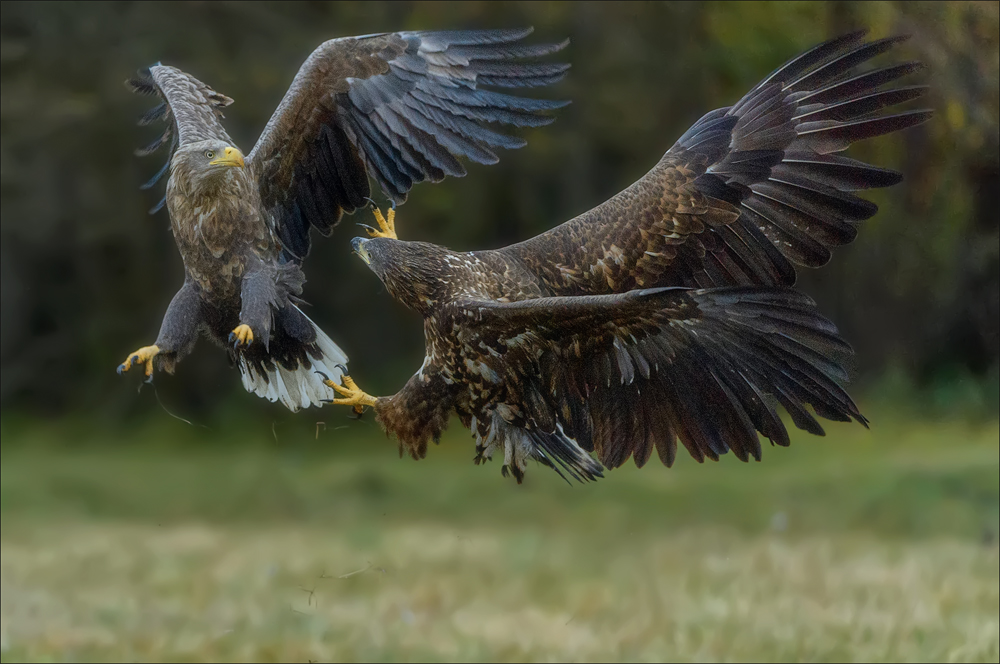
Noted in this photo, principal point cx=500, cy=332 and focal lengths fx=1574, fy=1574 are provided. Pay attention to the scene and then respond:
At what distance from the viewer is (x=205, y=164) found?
4.95m

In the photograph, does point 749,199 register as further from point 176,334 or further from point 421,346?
point 421,346

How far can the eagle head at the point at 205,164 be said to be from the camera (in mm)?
4867

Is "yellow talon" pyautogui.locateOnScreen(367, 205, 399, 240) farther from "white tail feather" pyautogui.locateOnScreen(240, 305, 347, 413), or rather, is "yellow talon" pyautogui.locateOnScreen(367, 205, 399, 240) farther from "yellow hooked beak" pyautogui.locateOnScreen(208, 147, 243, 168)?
"yellow hooked beak" pyautogui.locateOnScreen(208, 147, 243, 168)

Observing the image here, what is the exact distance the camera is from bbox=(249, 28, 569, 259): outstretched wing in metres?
5.41

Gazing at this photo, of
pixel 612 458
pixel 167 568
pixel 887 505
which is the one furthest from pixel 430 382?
pixel 887 505

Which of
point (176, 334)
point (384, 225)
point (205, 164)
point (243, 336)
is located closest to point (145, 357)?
point (176, 334)

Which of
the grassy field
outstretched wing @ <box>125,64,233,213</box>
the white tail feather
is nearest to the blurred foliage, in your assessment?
the grassy field

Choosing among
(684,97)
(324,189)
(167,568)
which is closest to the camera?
(324,189)

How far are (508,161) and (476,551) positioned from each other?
3382 mm

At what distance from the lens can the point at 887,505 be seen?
11.5 metres

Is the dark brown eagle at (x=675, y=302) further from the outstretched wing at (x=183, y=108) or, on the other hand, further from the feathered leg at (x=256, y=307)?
the outstretched wing at (x=183, y=108)

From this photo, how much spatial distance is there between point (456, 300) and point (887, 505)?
7.35 m

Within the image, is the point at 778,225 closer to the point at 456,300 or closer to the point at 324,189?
the point at 456,300

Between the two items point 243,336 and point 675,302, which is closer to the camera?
point 675,302
